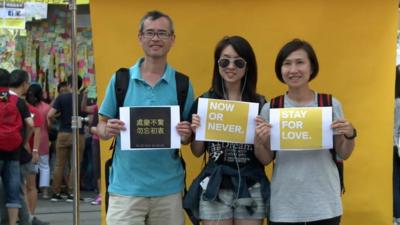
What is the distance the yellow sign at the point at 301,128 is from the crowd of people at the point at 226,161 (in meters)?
0.05

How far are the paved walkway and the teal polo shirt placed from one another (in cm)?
414

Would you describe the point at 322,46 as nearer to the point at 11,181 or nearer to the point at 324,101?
the point at 324,101

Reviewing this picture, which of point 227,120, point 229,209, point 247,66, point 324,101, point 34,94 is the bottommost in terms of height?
point 229,209

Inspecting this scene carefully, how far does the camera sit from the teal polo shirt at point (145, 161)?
3.57 m

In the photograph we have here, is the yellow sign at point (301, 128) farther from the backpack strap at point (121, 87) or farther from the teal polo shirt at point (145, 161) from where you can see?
the backpack strap at point (121, 87)

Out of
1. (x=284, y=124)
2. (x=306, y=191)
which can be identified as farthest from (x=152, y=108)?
(x=306, y=191)

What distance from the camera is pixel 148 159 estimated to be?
11.8ft

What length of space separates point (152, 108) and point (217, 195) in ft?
2.09

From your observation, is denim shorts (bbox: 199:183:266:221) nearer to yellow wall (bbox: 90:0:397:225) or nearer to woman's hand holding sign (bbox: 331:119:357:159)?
woman's hand holding sign (bbox: 331:119:357:159)

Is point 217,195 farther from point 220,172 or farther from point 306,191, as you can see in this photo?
point 306,191

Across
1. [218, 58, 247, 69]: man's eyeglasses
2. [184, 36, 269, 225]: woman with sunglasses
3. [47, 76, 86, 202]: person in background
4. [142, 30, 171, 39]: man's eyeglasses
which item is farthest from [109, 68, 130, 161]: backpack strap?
[47, 76, 86, 202]: person in background

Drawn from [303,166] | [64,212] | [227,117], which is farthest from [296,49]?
[64,212]

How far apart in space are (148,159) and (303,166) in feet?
3.04

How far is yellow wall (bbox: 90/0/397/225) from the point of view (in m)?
4.29
